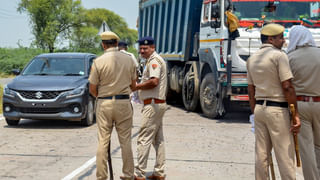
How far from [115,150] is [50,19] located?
50.5 m

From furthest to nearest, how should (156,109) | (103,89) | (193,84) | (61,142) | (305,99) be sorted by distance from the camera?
(193,84) → (61,142) → (156,109) → (103,89) → (305,99)

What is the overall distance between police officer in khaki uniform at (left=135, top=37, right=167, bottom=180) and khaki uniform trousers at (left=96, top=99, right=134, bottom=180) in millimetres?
250

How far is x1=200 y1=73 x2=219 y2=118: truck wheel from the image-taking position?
1208 centimetres

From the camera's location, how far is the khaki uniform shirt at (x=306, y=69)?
4.95 metres

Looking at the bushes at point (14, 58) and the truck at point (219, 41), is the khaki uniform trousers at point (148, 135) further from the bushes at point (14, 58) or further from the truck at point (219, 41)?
the bushes at point (14, 58)

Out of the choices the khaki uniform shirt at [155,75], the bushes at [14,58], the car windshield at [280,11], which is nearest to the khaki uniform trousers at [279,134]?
the khaki uniform shirt at [155,75]

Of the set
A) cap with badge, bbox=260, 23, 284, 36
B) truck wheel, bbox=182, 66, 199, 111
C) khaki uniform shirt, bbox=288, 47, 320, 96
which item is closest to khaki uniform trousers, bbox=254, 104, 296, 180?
khaki uniform shirt, bbox=288, 47, 320, 96

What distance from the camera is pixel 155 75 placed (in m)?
5.99

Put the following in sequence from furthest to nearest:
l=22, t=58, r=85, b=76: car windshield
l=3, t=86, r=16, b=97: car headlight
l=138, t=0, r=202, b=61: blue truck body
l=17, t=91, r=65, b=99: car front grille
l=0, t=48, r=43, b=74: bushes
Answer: l=0, t=48, r=43, b=74: bushes, l=138, t=0, r=202, b=61: blue truck body, l=22, t=58, r=85, b=76: car windshield, l=3, t=86, r=16, b=97: car headlight, l=17, t=91, r=65, b=99: car front grille

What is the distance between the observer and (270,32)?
487cm

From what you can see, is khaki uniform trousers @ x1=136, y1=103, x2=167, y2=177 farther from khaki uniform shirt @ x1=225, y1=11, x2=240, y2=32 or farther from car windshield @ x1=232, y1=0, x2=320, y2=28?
car windshield @ x1=232, y1=0, x2=320, y2=28

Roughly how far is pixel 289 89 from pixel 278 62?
0.91ft

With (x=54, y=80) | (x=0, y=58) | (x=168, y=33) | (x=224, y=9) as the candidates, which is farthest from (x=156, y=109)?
(x=0, y=58)

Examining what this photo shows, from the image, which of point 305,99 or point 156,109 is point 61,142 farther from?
point 305,99
